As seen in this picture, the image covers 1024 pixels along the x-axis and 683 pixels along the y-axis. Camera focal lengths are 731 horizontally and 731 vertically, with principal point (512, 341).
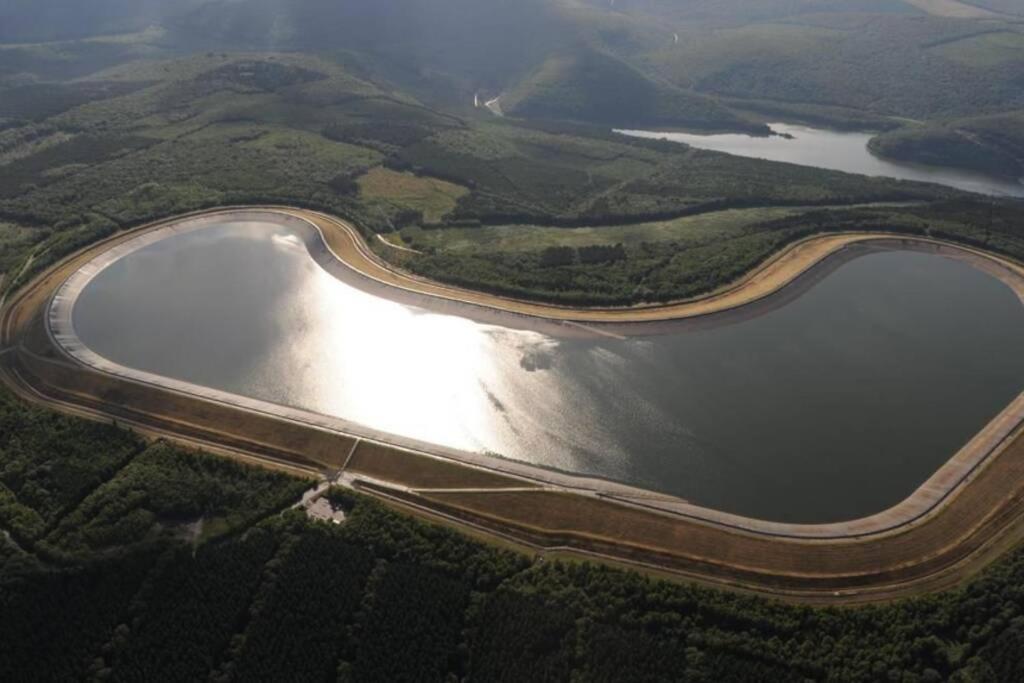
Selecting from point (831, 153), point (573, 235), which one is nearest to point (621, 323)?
point (573, 235)

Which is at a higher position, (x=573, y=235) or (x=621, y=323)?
(x=621, y=323)

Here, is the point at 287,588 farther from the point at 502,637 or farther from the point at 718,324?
the point at 718,324

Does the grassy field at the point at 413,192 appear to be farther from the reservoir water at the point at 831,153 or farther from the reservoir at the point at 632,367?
the reservoir water at the point at 831,153

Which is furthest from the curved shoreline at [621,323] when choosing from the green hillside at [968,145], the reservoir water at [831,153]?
the green hillside at [968,145]

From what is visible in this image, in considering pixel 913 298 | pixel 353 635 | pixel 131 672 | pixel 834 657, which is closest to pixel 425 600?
pixel 353 635

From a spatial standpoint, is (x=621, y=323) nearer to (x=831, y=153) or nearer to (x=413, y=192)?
(x=413, y=192)

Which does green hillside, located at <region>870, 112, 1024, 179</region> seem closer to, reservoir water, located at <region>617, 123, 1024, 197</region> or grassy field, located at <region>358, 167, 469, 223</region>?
reservoir water, located at <region>617, 123, 1024, 197</region>
